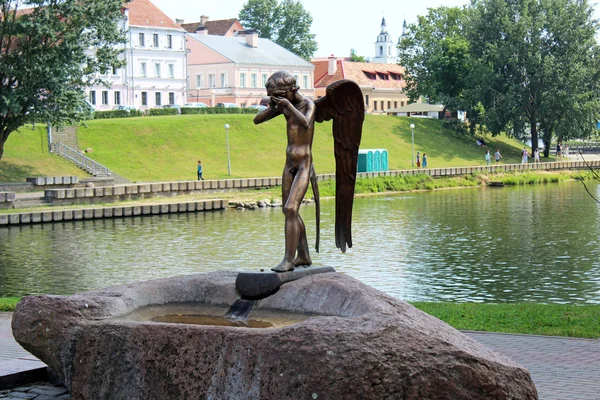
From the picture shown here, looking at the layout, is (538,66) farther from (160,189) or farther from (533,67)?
(160,189)

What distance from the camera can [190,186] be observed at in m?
47.9

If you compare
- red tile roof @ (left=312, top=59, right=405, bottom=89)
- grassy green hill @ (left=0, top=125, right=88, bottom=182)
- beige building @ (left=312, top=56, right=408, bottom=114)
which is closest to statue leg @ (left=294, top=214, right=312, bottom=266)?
grassy green hill @ (left=0, top=125, right=88, bottom=182)

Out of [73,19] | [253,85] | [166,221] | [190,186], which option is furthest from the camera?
[253,85]

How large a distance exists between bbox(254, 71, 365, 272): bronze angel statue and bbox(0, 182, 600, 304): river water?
27.8 feet

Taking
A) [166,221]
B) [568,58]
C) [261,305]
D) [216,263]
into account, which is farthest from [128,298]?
[568,58]

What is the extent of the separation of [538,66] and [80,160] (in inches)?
1387

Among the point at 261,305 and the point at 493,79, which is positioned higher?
the point at 493,79

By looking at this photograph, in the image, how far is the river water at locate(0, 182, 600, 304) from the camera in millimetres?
21598

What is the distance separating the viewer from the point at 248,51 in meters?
95.4

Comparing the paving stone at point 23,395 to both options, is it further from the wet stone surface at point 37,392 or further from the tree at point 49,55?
the tree at point 49,55

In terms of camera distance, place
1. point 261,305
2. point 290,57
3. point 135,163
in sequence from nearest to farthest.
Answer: point 261,305
point 135,163
point 290,57

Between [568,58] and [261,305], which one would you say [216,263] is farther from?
[568,58]

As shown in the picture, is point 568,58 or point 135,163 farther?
point 568,58

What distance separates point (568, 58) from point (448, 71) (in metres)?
14.0
